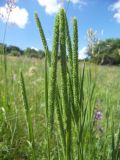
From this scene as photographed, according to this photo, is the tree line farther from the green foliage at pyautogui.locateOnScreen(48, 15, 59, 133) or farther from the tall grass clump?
the green foliage at pyautogui.locateOnScreen(48, 15, 59, 133)

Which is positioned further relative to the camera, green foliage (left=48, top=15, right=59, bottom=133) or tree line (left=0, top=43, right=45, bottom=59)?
tree line (left=0, top=43, right=45, bottom=59)

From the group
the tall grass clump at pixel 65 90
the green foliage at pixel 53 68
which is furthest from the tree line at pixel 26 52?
the green foliage at pixel 53 68

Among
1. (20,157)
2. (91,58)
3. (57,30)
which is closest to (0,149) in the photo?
(20,157)

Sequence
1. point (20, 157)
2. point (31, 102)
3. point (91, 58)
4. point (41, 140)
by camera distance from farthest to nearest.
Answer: point (31, 102) → point (41, 140) → point (20, 157) → point (91, 58)

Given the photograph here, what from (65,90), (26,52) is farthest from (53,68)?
(26,52)

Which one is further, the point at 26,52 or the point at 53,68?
the point at 26,52

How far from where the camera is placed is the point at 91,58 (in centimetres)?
215

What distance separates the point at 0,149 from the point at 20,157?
0.72 ft

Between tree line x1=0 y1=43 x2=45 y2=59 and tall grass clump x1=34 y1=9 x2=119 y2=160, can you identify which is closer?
tall grass clump x1=34 y1=9 x2=119 y2=160

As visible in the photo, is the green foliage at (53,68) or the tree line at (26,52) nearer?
the green foliage at (53,68)

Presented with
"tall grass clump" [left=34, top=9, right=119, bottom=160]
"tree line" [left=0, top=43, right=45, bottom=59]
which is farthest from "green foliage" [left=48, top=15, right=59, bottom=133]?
"tree line" [left=0, top=43, right=45, bottom=59]

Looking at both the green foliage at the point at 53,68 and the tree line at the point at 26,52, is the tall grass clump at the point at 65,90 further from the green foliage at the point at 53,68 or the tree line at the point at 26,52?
the tree line at the point at 26,52

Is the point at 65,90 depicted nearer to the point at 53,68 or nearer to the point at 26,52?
the point at 53,68

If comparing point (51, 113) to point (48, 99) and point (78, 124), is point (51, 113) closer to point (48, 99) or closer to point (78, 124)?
point (48, 99)
